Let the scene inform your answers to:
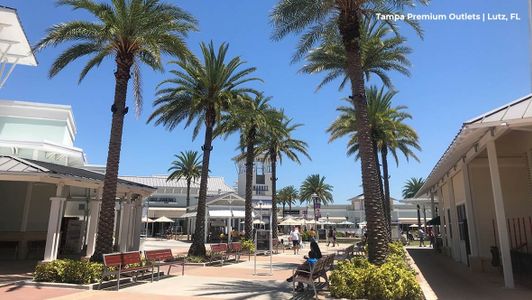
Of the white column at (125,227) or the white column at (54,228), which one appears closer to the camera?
the white column at (54,228)

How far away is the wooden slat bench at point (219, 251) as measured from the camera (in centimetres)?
2055

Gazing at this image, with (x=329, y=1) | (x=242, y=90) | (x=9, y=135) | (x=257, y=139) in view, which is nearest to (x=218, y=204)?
(x=257, y=139)

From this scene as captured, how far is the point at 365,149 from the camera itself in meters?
12.6

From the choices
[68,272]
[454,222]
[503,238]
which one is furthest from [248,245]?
[503,238]

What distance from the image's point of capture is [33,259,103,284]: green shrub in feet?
41.3

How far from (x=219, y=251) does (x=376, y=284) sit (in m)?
12.4

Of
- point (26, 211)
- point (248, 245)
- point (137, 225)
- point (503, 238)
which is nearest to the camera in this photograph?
point (503, 238)

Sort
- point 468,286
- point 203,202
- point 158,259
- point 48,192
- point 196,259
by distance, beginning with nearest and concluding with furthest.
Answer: point 468,286
point 158,259
point 196,259
point 203,202
point 48,192

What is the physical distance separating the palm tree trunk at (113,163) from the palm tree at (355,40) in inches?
234

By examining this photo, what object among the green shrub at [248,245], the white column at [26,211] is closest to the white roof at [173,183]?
the green shrub at [248,245]

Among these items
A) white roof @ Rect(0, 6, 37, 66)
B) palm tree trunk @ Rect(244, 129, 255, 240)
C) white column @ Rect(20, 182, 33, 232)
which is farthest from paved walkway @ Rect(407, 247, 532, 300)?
white roof @ Rect(0, 6, 37, 66)

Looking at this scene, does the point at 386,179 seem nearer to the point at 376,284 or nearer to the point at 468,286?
the point at 468,286

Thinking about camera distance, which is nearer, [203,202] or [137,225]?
[203,202]

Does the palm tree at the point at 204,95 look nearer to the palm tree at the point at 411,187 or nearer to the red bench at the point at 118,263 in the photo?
the red bench at the point at 118,263
